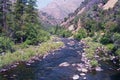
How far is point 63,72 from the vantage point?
4594cm

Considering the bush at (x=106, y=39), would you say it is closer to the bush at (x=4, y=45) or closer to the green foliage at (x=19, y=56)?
the green foliage at (x=19, y=56)

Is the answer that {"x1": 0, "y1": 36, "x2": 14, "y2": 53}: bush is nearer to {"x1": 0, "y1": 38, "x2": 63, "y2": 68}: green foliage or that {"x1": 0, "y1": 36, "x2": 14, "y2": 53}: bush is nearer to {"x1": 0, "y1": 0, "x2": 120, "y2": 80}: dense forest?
{"x1": 0, "y1": 0, "x2": 120, "y2": 80}: dense forest

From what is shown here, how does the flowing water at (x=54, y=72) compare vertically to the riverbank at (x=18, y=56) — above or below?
below

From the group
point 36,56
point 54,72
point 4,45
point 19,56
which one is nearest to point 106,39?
point 36,56

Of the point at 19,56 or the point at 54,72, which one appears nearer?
the point at 54,72

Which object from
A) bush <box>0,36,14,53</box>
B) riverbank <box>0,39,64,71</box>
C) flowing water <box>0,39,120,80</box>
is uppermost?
bush <box>0,36,14,53</box>

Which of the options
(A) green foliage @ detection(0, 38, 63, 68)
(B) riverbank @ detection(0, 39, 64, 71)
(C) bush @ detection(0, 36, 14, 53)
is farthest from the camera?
(C) bush @ detection(0, 36, 14, 53)

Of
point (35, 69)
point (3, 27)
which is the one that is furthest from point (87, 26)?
point (35, 69)

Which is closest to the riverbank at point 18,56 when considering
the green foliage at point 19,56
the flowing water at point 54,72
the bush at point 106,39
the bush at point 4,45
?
the green foliage at point 19,56

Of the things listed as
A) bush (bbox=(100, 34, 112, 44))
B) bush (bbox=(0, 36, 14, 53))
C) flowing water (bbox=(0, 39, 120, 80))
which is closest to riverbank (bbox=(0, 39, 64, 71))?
flowing water (bbox=(0, 39, 120, 80))

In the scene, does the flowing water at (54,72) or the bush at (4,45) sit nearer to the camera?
the flowing water at (54,72)

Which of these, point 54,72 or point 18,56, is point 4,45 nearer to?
point 18,56

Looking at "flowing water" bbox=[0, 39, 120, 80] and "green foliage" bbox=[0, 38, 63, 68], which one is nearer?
"flowing water" bbox=[0, 39, 120, 80]

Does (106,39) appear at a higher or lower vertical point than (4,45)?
lower
